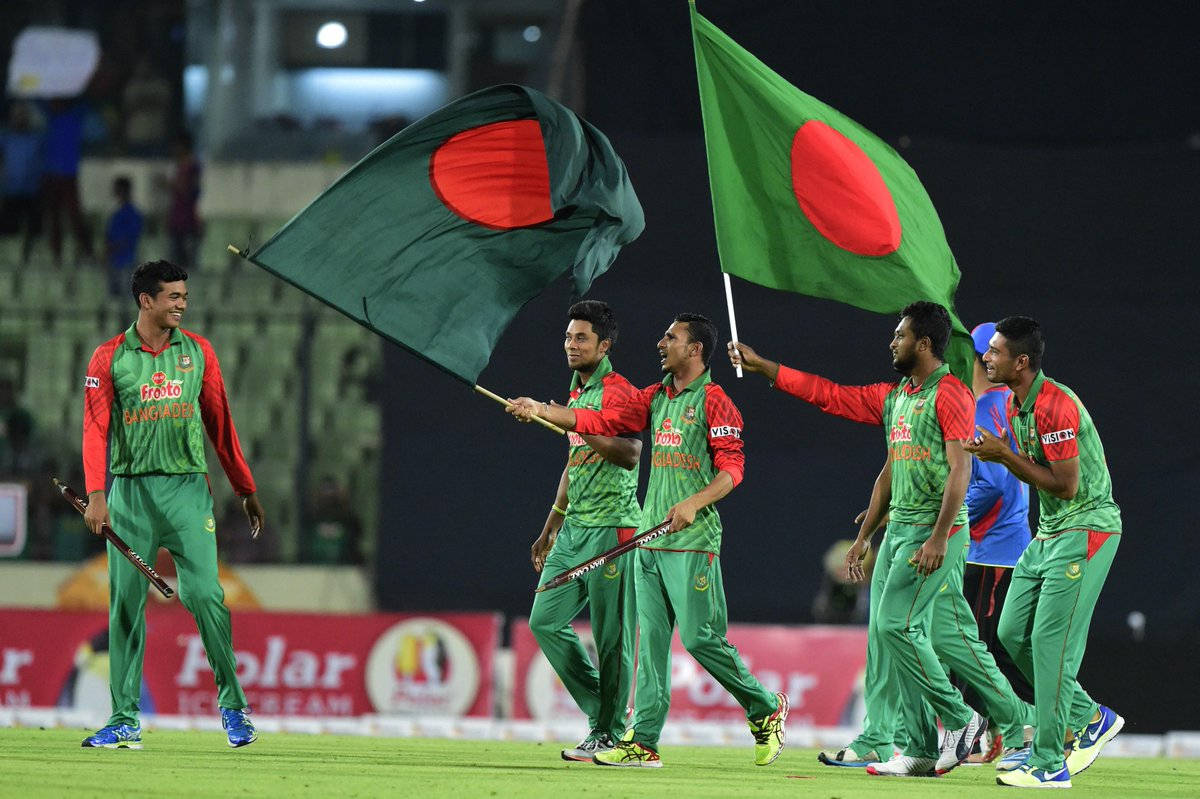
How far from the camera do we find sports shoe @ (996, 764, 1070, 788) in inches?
287

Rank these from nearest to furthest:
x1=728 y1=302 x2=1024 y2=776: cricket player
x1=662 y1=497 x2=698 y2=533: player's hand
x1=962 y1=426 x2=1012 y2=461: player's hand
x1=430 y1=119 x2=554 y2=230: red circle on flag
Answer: x1=962 y1=426 x2=1012 y2=461: player's hand < x1=728 y1=302 x2=1024 y2=776: cricket player < x1=662 y1=497 x2=698 y2=533: player's hand < x1=430 y1=119 x2=554 y2=230: red circle on flag

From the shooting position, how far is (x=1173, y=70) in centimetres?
1519

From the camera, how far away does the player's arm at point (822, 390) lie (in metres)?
8.15

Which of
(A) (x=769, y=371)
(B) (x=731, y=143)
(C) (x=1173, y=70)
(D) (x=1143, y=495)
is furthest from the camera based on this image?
(C) (x=1173, y=70)

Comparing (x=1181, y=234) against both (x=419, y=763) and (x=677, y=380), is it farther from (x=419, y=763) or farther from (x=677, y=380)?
(x=419, y=763)

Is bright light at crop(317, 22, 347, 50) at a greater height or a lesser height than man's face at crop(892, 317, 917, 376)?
greater

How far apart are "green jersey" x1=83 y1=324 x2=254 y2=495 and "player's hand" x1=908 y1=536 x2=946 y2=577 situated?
11.1 feet

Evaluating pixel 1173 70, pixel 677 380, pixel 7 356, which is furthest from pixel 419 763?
pixel 7 356

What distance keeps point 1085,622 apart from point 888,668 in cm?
140

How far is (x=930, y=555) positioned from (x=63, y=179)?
1470cm

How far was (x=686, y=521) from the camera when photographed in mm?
8078

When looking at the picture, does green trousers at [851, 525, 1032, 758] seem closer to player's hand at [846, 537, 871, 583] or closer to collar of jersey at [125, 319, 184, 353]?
player's hand at [846, 537, 871, 583]

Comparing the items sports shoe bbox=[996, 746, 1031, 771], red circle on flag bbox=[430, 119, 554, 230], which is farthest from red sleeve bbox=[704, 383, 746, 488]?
sports shoe bbox=[996, 746, 1031, 771]

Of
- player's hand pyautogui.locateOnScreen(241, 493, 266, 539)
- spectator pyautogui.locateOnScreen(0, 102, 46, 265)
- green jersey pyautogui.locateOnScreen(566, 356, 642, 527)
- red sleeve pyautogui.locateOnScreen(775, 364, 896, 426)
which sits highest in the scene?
spectator pyautogui.locateOnScreen(0, 102, 46, 265)
